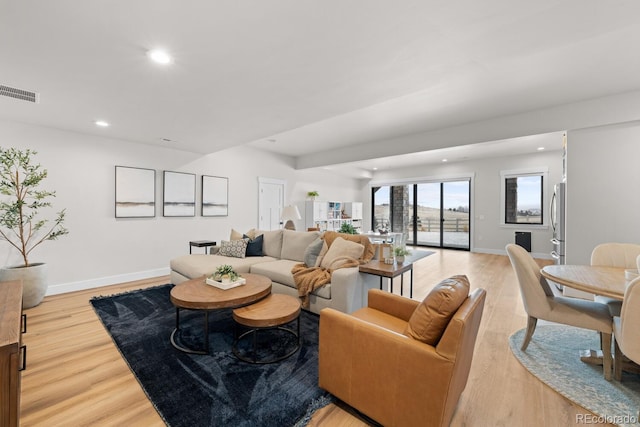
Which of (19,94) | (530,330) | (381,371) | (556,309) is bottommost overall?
(530,330)

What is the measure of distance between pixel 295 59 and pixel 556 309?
2.90 m

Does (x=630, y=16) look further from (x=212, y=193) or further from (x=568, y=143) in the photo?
(x=212, y=193)

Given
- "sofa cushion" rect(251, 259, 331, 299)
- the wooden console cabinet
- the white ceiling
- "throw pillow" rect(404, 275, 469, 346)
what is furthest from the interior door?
"throw pillow" rect(404, 275, 469, 346)

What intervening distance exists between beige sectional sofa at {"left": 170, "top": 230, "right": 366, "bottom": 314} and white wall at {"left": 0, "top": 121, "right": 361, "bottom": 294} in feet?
3.83

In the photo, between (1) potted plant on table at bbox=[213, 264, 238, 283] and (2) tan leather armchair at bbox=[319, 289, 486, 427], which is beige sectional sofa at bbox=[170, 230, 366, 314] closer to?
(1) potted plant on table at bbox=[213, 264, 238, 283]

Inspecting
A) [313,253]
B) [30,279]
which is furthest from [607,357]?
[30,279]

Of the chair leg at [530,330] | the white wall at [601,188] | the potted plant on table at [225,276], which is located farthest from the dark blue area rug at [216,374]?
the white wall at [601,188]

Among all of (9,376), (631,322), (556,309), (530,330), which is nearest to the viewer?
(9,376)

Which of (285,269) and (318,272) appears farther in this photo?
(285,269)

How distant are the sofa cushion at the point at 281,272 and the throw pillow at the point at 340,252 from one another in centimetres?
31

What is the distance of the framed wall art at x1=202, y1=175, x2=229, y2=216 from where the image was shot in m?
5.52

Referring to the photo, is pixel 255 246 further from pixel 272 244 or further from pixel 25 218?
pixel 25 218

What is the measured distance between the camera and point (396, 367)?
1404 millimetres

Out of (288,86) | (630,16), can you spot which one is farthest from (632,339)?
(288,86)
